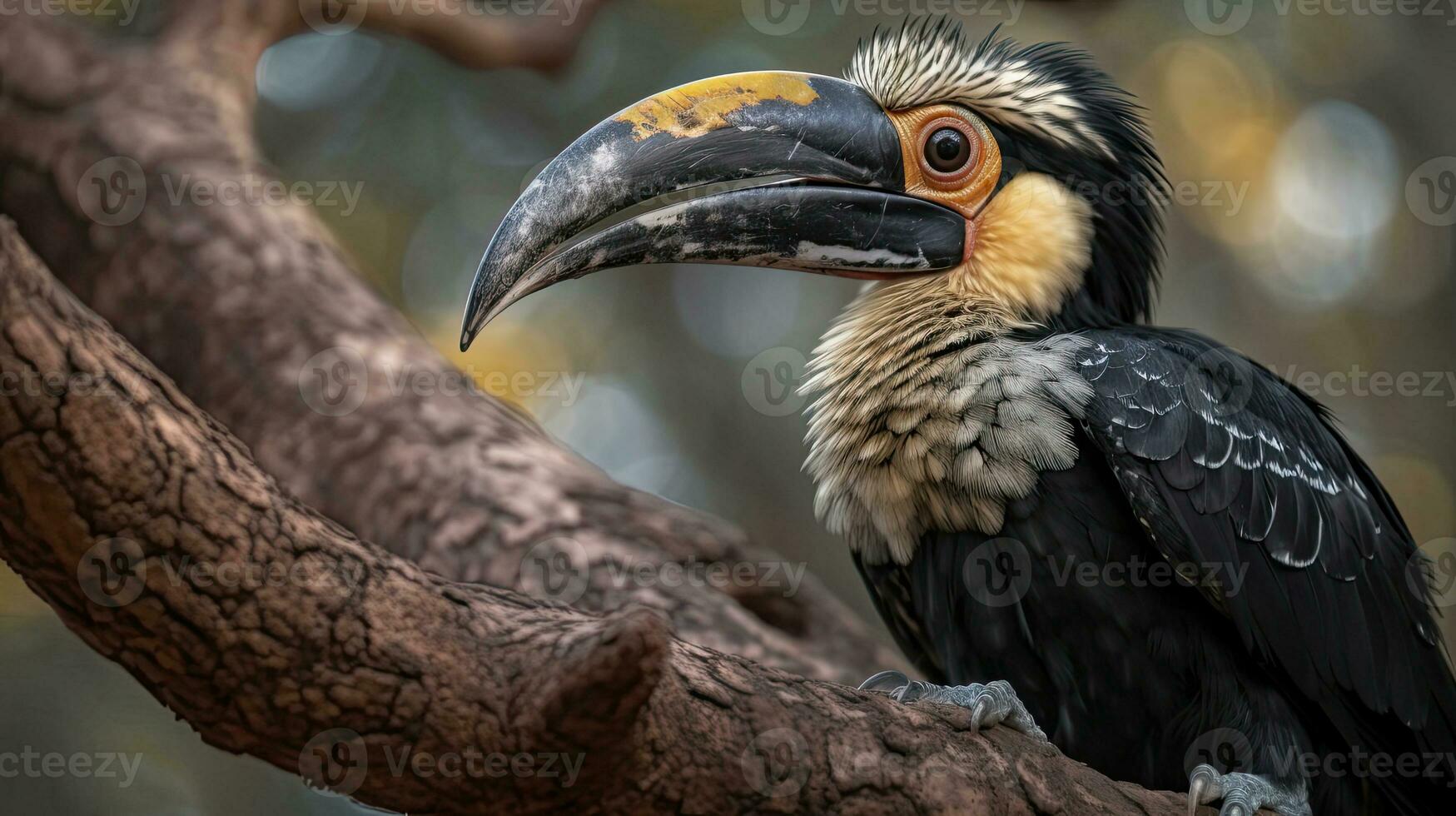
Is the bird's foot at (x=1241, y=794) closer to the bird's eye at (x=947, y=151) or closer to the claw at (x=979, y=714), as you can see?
the claw at (x=979, y=714)

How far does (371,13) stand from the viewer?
616 centimetres

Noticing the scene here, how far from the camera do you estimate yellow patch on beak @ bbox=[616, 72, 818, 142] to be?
4281 millimetres

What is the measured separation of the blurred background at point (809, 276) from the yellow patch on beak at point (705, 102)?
3993mm

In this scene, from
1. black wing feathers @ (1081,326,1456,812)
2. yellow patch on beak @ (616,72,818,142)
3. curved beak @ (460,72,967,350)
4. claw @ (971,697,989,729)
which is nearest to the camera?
claw @ (971,697,989,729)

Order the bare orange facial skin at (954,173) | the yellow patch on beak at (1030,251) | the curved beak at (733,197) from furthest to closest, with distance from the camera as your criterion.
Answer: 1. the bare orange facial skin at (954,173)
2. the yellow patch on beak at (1030,251)
3. the curved beak at (733,197)

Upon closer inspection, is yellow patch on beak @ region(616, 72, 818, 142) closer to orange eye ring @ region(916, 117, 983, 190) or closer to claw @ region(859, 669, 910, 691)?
orange eye ring @ region(916, 117, 983, 190)

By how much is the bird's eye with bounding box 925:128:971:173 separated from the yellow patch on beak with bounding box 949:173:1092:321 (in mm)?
212

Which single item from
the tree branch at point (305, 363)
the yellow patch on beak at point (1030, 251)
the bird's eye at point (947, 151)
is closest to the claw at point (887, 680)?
the tree branch at point (305, 363)

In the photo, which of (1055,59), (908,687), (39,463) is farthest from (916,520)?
(39,463)

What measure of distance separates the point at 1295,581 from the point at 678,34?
6.64m

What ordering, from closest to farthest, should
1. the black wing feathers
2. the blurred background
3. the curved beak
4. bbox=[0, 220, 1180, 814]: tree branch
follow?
bbox=[0, 220, 1180, 814]: tree branch < the black wing feathers < the curved beak < the blurred background

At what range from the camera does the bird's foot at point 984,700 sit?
3252 millimetres

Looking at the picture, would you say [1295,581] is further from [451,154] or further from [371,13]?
[451,154]

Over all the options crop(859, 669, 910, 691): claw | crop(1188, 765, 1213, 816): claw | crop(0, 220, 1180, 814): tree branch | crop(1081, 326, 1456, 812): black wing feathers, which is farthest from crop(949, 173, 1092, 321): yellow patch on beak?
crop(0, 220, 1180, 814): tree branch
